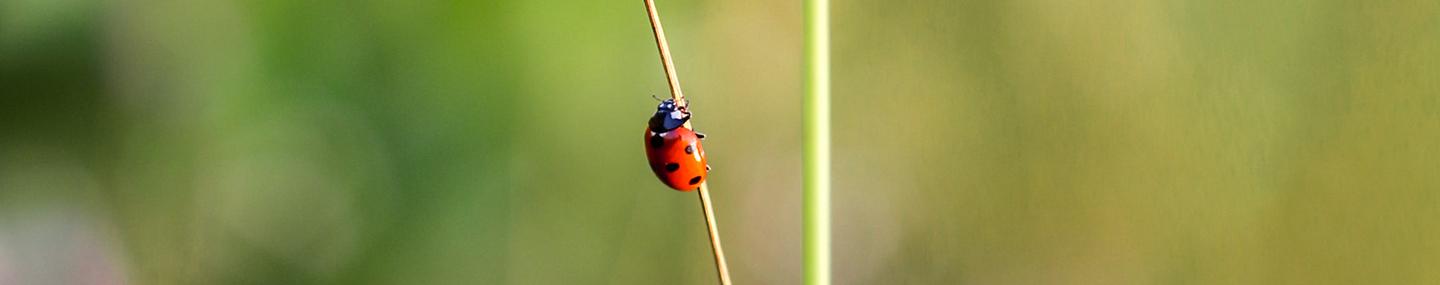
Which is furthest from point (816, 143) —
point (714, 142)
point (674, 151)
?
point (714, 142)

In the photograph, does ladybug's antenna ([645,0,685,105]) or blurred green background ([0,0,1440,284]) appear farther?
blurred green background ([0,0,1440,284])

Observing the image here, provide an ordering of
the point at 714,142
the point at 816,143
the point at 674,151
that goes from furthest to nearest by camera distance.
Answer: the point at 714,142 < the point at 674,151 < the point at 816,143

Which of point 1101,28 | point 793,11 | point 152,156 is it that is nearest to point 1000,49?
point 1101,28

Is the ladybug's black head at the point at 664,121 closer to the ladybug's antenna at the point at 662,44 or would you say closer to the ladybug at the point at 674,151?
the ladybug at the point at 674,151

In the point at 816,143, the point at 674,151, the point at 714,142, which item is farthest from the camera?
the point at 714,142

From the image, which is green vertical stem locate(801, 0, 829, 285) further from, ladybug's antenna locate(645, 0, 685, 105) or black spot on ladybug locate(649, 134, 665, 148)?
black spot on ladybug locate(649, 134, 665, 148)

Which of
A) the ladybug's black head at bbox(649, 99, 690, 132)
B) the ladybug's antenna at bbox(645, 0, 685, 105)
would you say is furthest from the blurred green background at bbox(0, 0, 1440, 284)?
the ladybug's antenna at bbox(645, 0, 685, 105)

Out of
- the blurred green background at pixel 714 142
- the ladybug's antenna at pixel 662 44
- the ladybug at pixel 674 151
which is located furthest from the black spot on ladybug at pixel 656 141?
the ladybug's antenna at pixel 662 44

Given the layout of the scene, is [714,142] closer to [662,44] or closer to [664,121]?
[664,121]
